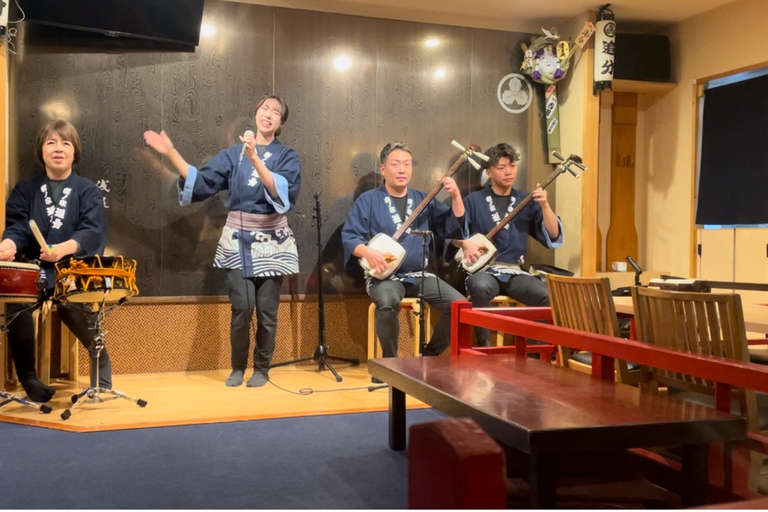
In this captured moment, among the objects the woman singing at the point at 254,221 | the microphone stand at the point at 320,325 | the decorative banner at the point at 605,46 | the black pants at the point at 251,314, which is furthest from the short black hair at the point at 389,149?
the decorative banner at the point at 605,46

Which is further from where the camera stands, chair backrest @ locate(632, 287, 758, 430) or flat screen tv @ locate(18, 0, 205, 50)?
Result: flat screen tv @ locate(18, 0, 205, 50)

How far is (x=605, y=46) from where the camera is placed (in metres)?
5.10

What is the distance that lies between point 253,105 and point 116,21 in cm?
97

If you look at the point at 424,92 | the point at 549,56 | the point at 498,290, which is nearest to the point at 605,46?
the point at 549,56

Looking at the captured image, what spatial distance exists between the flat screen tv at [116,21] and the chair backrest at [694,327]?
3479mm

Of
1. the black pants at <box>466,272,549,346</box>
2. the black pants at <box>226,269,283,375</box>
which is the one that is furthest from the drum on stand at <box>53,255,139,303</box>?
the black pants at <box>466,272,549,346</box>

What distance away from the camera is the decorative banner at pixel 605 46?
16.7 feet

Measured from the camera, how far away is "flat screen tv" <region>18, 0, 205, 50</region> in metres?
4.28

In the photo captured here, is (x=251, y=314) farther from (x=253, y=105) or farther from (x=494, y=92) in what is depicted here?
(x=494, y=92)

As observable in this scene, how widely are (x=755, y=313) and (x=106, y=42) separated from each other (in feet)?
13.1

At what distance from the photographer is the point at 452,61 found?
532 cm

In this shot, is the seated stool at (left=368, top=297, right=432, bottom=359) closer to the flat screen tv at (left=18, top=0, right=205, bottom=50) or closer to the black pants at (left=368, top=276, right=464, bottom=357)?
the black pants at (left=368, top=276, right=464, bottom=357)

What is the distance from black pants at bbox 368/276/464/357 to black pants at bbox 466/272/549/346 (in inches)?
5.3

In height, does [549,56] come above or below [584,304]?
above
